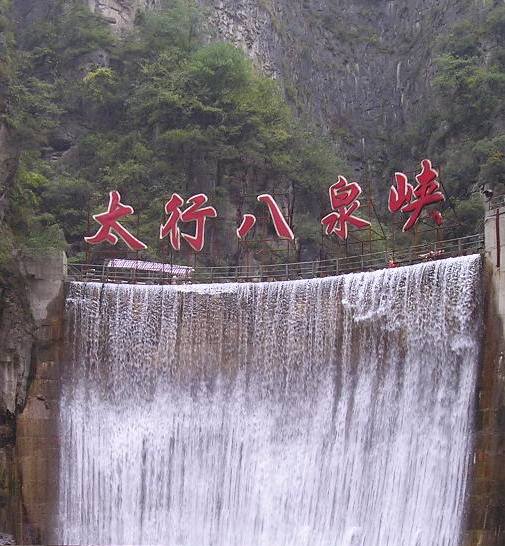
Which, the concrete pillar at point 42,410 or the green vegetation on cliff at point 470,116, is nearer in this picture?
the concrete pillar at point 42,410

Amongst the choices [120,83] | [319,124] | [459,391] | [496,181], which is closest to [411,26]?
[319,124]

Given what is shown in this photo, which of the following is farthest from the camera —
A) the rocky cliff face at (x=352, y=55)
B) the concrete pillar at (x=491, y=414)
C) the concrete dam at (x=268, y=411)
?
the rocky cliff face at (x=352, y=55)

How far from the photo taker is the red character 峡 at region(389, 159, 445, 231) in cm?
3300

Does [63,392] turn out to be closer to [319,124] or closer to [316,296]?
[316,296]

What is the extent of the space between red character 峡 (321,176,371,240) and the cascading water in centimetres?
336

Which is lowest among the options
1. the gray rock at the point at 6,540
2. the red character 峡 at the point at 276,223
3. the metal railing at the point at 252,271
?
the gray rock at the point at 6,540

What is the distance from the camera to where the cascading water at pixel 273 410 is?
28844 mm

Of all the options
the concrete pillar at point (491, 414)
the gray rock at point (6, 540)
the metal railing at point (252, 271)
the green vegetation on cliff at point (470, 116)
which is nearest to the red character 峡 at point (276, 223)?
the metal railing at point (252, 271)

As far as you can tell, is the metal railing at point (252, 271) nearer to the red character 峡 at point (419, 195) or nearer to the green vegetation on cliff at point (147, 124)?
the red character 峡 at point (419, 195)

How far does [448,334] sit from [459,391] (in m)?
1.52

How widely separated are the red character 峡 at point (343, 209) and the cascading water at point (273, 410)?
3.36 m

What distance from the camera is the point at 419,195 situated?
110 feet

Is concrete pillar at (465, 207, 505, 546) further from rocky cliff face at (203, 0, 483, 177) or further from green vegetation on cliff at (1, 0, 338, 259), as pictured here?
rocky cliff face at (203, 0, 483, 177)

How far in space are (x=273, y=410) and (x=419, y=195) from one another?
731cm
